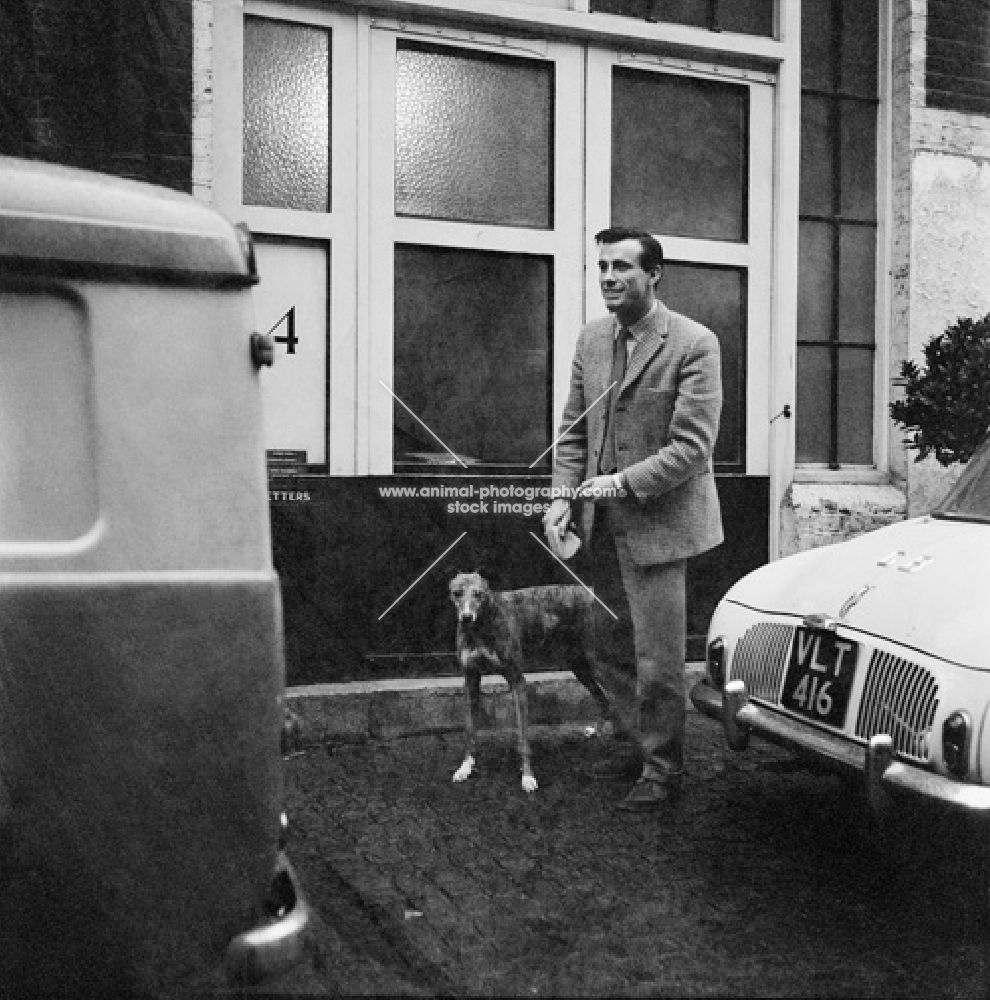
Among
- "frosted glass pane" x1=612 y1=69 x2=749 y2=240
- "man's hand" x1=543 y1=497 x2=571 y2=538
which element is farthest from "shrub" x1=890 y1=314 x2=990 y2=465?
"man's hand" x1=543 y1=497 x2=571 y2=538

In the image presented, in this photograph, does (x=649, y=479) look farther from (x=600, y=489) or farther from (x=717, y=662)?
(x=717, y=662)

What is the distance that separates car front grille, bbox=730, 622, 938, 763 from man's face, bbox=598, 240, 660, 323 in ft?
4.99

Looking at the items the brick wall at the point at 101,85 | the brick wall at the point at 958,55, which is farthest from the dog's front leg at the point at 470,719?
the brick wall at the point at 958,55

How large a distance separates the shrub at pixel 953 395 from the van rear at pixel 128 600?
4.75 m

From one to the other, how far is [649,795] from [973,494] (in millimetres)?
1687

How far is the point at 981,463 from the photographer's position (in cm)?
492

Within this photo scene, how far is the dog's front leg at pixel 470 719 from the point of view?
550cm

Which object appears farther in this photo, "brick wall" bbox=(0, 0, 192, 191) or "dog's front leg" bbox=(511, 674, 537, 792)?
"brick wall" bbox=(0, 0, 192, 191)

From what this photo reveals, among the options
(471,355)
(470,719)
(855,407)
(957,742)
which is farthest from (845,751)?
(855,407)

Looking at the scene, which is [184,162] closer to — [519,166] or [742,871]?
[519,166]

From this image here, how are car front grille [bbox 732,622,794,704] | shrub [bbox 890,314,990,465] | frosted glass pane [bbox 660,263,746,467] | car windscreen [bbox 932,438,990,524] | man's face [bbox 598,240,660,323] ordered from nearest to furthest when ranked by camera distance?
car front grille [bbox 732,622,794,704]
car windscreen [bbox 932,438,990,524]
man's face [bbox 598,240,660,323]
shrub [bbox 890,314,990,465]
frosted glass pane [bbox 660,263,746,467]

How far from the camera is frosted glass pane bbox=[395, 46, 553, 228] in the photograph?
22.2 feet

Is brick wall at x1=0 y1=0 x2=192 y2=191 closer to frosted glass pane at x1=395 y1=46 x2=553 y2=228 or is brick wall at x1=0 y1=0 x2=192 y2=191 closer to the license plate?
frosted glass pane at x1=395 y1=46 x2=553 y2=228

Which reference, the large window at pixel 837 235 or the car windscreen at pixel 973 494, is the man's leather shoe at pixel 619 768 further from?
the large window at pixel 837 235
